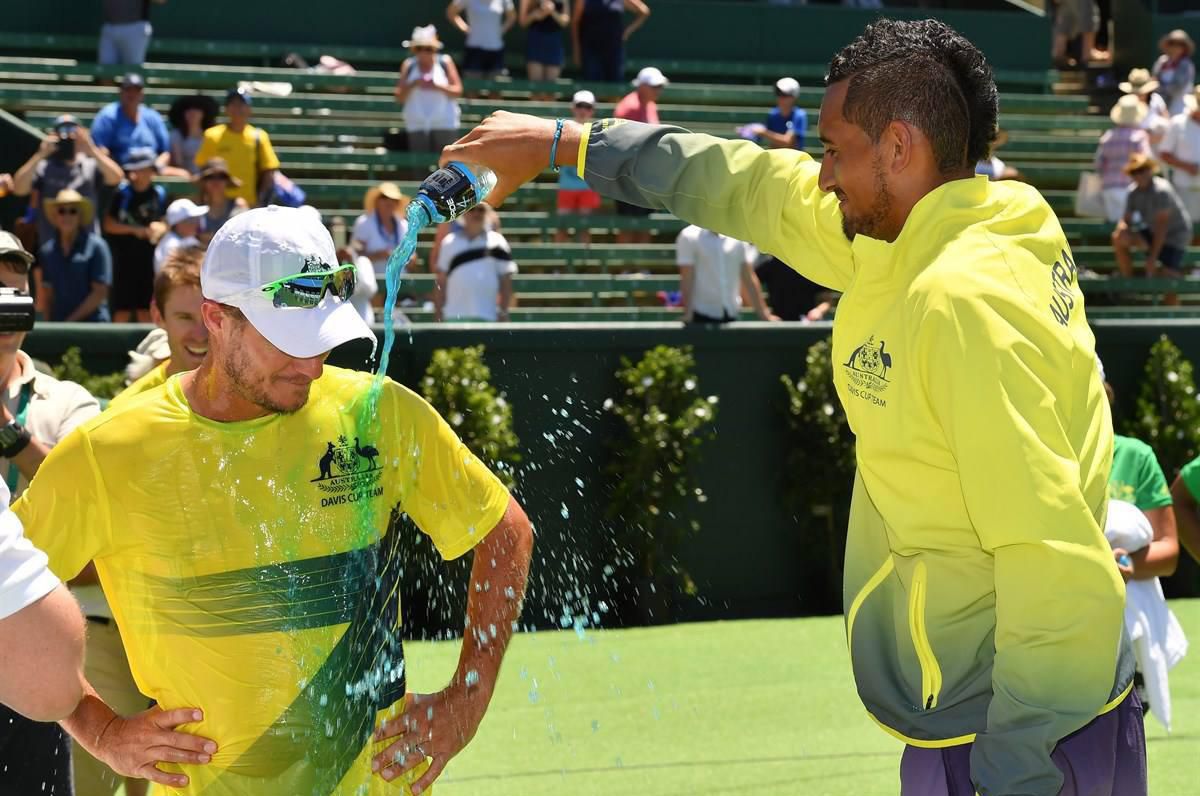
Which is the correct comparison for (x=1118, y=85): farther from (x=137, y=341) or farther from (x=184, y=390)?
(x=184, y=390)

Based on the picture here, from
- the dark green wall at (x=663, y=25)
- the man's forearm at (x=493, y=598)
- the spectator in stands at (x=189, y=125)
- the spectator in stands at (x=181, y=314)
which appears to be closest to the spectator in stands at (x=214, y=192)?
the spectator in stands at (x=189, y=125)

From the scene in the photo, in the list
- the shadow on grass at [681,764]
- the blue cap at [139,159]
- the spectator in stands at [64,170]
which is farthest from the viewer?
the blue cap at [139,159]

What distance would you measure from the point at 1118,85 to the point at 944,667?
A: 57.6 ft

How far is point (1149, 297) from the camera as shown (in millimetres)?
15086

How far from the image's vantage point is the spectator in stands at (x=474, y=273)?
10930mm

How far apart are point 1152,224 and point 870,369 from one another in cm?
1259

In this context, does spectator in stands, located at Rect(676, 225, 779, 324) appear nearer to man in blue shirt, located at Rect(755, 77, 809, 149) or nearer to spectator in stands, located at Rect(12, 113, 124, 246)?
man in blue shirt, located at Rect(755, 77, 809, 149)

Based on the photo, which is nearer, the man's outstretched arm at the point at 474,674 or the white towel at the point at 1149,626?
the man's outstretched arm at the point at 474,674

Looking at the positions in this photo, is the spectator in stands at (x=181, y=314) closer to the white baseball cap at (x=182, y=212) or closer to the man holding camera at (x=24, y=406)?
the man holding camera at (x=24, y=406)

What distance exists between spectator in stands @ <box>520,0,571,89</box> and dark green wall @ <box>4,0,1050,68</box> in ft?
4.85

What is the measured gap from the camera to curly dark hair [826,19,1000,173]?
9.39 feet

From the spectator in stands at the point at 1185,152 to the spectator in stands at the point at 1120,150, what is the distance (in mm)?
213

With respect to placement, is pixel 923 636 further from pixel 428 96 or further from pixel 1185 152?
pixel 1185 152

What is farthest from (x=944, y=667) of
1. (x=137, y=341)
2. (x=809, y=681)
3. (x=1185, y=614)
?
(x=1185, y=614)
